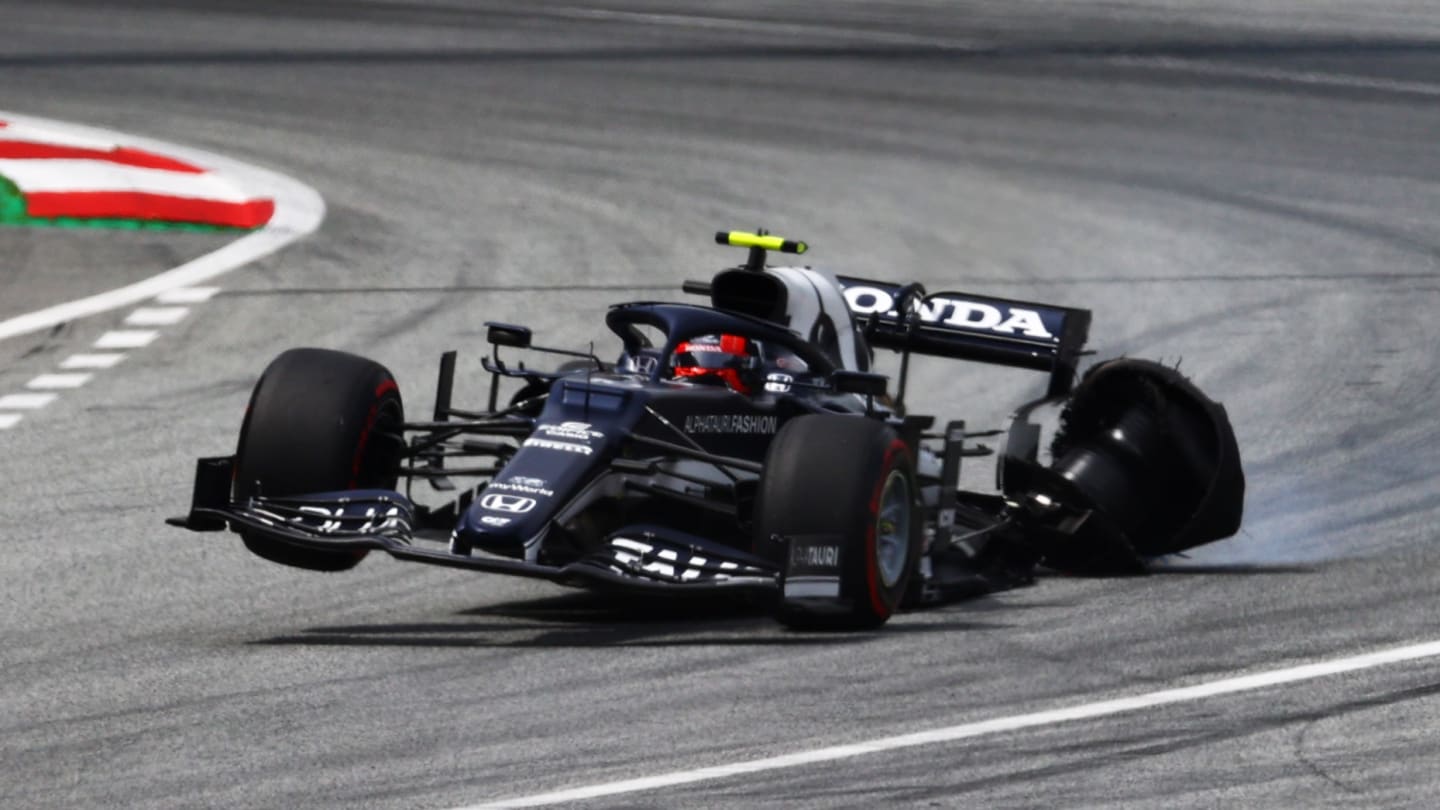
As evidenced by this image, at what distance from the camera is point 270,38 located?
83.2ft

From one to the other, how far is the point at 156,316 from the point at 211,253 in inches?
64.0

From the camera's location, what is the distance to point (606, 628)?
31.4 ft

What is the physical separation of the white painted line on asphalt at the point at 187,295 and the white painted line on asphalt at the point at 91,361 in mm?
1270

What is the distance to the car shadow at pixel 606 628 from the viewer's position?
925cm

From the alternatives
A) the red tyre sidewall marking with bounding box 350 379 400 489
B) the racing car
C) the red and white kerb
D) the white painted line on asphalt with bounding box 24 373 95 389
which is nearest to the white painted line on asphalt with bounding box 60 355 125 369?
the white painted line on asphalt with bounding box 24 373 95 389

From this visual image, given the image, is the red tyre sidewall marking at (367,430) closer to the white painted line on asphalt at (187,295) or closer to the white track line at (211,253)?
the white track line at (211,253)

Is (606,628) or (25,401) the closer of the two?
(606,628)

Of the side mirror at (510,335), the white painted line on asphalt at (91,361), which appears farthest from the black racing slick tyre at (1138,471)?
the white painted line on asphalt at (91,361)

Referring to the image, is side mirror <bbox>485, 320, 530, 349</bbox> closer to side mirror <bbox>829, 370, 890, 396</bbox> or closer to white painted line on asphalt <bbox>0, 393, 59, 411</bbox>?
side mirror <bbox>829, 370, 890, 396</bbox>

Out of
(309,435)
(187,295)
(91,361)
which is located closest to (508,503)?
(309,435)

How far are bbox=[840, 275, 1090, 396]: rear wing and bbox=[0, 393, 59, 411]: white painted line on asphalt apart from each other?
13.9ft

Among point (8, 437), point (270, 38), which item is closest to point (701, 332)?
point (8, 437)

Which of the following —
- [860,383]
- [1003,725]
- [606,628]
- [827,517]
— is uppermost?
[860,383]

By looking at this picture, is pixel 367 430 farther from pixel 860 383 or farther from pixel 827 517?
pixel 827 517
